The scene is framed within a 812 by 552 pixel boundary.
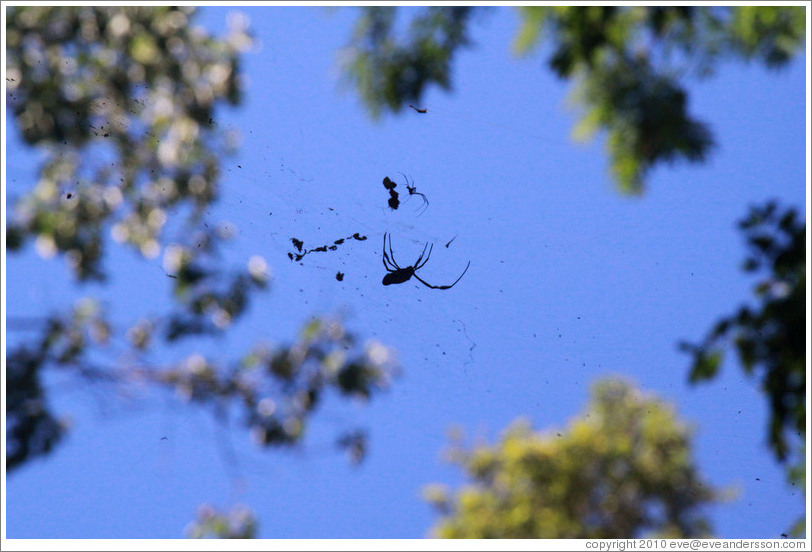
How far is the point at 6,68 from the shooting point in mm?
1278

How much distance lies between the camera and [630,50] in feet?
4.15

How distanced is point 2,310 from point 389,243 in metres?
0.74

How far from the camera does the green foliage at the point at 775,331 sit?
123 centimetres

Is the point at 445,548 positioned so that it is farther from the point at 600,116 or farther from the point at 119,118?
the point at 119,118

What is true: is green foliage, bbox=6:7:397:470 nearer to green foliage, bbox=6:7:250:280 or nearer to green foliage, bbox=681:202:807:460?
green foliage, bbox=6:7:250:280

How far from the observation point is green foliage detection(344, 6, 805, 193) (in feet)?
4.10

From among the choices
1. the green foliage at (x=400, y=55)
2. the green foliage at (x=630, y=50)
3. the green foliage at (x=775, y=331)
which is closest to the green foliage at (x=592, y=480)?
the green foliage at (x=775, y=331)

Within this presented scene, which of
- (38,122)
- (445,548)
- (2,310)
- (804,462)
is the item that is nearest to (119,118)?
(38,122)

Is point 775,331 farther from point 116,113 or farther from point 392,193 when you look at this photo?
point 116,113

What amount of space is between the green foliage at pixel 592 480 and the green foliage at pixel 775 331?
0.15 m

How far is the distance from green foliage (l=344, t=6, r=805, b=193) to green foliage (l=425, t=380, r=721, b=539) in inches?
18.2

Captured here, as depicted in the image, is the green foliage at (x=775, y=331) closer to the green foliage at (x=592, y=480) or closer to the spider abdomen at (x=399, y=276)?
the green foliage at (x=592, y=480)

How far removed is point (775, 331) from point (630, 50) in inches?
23.8

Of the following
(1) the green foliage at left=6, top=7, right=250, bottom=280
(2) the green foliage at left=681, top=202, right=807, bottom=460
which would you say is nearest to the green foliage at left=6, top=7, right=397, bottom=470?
(1) the green foliage at left=6, top=7, right=250, bottom=280
